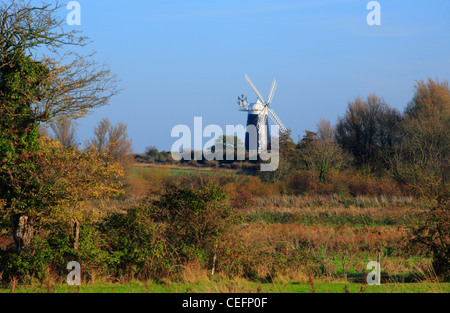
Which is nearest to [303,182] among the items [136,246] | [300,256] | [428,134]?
[428,134]

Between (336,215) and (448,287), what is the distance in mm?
21470

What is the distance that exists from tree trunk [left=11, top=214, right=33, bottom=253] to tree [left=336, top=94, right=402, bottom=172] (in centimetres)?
3834

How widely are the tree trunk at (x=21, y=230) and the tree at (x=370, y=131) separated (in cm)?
3834

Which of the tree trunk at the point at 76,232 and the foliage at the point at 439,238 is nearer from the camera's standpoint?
the foliage at the point at 439,238

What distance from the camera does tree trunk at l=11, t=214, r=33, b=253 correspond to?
584 inches

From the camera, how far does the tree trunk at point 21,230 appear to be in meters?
14.8

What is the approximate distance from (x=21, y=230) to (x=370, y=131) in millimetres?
43306

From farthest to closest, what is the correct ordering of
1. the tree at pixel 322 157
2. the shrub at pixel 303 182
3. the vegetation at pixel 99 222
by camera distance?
the tree at pixel 322 157 → the shrub at pixel 303 182 → the vegetation at pixel 99 222

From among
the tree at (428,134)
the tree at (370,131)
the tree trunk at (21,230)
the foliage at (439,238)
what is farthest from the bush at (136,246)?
the tree at (370,131)

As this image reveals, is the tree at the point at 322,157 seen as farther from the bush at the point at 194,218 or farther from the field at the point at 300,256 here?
the bush at the point at 194,218

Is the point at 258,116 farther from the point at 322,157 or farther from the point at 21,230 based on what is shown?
the point at 21,230

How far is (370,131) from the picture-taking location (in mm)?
52688

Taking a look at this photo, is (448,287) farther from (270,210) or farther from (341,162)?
(341,162)

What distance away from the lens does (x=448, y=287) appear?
37.9 ft
